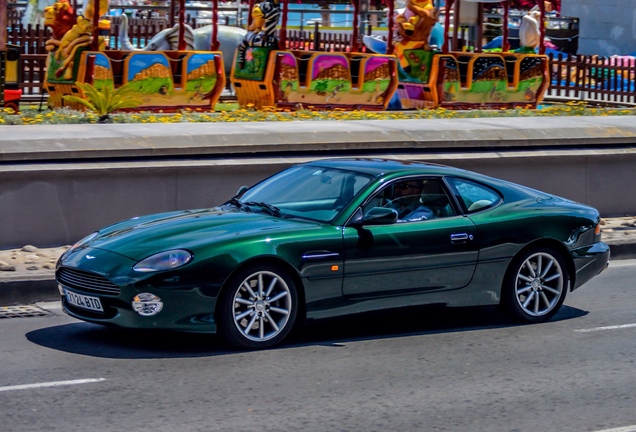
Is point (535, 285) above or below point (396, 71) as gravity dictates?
below

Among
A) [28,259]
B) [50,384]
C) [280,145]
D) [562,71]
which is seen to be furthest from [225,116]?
[562,71]

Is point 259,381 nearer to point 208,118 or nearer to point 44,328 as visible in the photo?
point 44,328

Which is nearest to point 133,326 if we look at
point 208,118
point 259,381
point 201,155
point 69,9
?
point 259,381

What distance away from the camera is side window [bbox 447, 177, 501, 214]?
829cm

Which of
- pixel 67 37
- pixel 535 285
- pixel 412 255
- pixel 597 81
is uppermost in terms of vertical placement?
pixel 67 37

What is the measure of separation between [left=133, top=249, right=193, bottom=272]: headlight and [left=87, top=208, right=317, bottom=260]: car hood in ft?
0.14

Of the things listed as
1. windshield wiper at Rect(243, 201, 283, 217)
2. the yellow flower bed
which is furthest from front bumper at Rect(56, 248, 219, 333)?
the yellow flower bed

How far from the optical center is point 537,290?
28.0ft

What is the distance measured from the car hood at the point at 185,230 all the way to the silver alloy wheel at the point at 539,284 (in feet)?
6.22

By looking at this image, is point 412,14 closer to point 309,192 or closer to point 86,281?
point 309,192

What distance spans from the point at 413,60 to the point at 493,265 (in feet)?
49.0

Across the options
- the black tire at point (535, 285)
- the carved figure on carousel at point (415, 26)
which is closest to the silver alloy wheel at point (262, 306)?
the black tire at point (535, 285)

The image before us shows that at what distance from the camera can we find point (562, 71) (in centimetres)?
3023

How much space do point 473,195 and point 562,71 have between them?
902 inches
